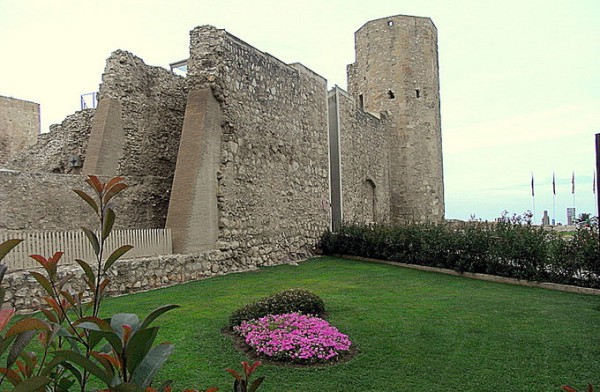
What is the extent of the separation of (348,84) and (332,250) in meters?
12.0

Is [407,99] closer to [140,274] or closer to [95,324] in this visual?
[140,274]

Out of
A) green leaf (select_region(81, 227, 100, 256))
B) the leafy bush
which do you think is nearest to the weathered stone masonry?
the leafy bush

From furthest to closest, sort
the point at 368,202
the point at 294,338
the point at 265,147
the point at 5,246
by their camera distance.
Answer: the point at 368,202, the point at 265,147, the point at 294,338, the point at 5,246

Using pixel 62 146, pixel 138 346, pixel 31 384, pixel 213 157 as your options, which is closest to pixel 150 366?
pixel 138 346

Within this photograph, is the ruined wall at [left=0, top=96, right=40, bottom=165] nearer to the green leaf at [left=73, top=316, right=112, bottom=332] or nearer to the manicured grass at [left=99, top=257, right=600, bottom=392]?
the manicured grass at [left=99, top=257, right=600, bottom=392]

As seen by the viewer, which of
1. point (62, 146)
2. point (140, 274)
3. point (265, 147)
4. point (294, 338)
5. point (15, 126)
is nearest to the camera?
point (294, 338)

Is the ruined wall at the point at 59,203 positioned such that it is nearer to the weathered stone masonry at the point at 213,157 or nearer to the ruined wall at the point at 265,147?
the weathered stone masonry at the point at 213,157

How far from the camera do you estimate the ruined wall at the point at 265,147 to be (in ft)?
40.0

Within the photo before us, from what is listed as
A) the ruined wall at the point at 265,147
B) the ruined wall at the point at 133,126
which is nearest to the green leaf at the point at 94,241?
the ruined wall at the point at 265,147

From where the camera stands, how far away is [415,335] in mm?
6398

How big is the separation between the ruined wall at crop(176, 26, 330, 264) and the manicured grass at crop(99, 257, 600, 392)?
263cm

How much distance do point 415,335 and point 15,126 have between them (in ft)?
62.9

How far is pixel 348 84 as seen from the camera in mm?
25781

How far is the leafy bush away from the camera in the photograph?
669cm
